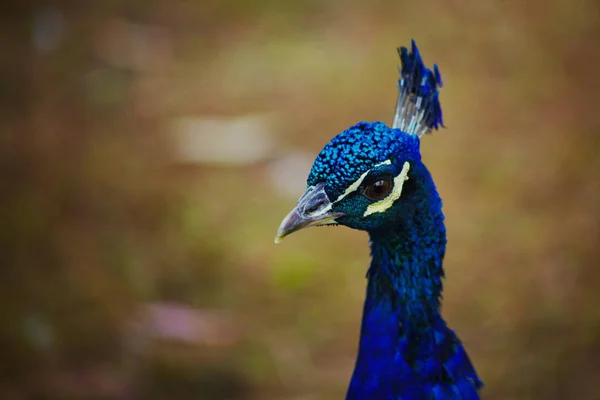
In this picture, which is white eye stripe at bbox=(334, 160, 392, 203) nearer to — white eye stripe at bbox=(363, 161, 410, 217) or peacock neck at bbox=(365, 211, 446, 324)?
white eye stripe at bbox=(363, 161, 410, 217)

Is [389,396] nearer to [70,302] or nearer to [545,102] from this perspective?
[70,302]

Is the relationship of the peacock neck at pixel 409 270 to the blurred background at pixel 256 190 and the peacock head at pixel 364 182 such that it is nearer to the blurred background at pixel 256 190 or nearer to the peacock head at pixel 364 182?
the peacock head at pixel 364 182

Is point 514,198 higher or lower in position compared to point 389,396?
higher

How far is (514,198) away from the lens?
3.39 metres

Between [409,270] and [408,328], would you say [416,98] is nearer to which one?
[409,270]

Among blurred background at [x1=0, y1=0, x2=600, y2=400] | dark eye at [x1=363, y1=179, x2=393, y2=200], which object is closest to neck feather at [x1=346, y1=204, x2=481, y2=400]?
dark eye at [x1=363, y1=179, x2=393, y2=200]

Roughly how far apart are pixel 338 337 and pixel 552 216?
3.48ft

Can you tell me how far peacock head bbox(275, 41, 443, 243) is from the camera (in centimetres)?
137

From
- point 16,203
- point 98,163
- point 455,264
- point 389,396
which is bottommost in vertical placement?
point 389,396

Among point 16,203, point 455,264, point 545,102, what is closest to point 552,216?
point 455,264

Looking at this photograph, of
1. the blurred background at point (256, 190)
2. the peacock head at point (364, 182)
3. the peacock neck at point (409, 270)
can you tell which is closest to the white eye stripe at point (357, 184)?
the peacock head at point (364, 182)

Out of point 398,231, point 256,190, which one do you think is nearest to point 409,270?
point 398,231

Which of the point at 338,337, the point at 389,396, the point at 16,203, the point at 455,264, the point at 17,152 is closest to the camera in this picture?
the point at 389,396

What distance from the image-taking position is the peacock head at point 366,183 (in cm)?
137
